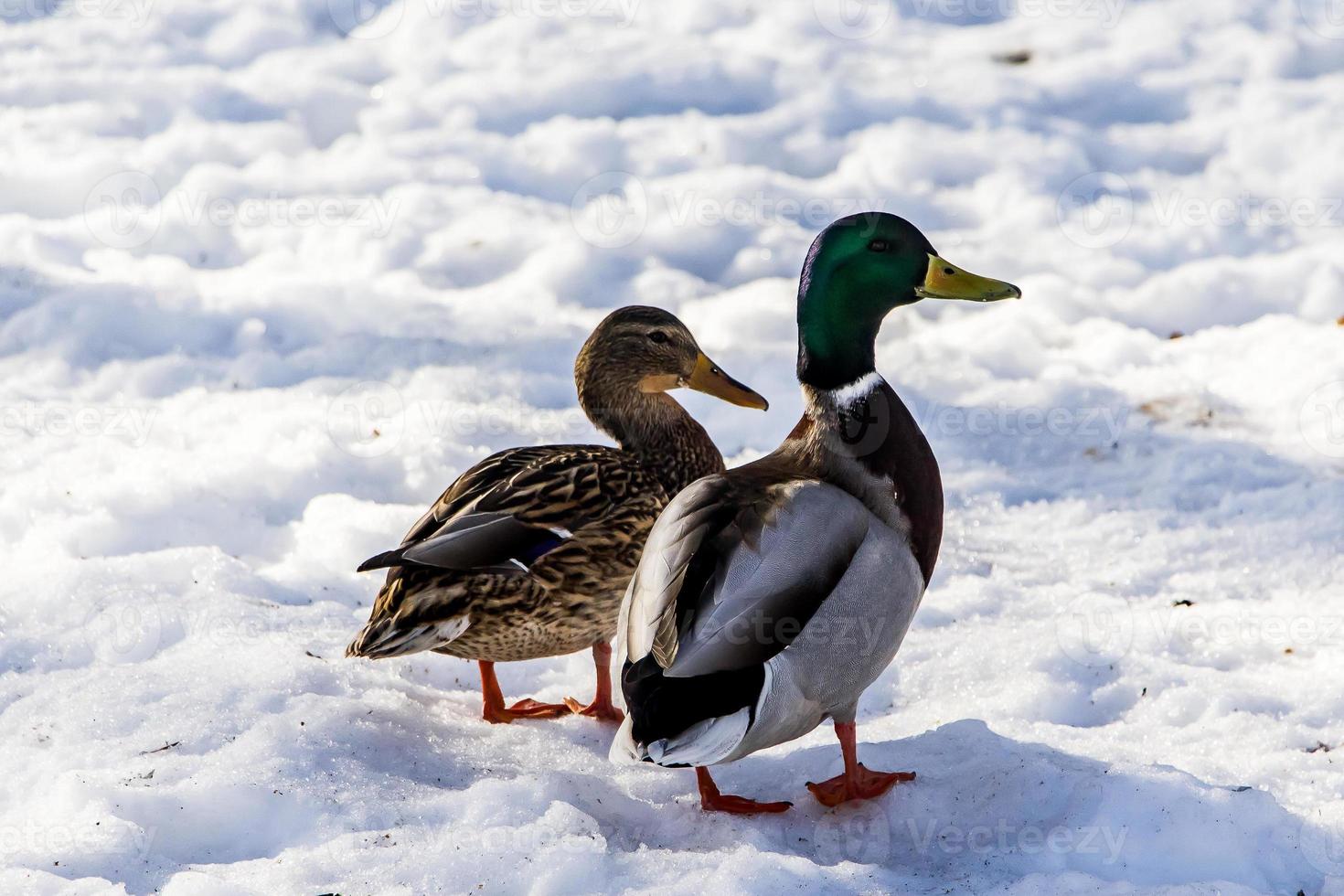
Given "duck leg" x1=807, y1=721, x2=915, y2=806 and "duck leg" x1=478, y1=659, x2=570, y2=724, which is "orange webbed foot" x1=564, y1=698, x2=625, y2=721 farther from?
"duck leg" x1=807, y1=721, x2=915, y2=806

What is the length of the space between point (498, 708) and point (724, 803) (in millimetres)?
836

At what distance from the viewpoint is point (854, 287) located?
3.69 m

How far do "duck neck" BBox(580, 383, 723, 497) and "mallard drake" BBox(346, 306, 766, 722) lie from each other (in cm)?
1

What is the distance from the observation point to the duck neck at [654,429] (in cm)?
438

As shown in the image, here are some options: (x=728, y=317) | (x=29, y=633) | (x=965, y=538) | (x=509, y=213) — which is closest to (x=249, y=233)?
(x=509, y=213)

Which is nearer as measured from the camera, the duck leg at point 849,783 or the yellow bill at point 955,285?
the duck leg at point 849,783

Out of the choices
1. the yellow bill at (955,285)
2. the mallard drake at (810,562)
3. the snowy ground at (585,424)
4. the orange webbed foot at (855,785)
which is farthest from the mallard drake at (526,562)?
the yellow bill at (955,285)

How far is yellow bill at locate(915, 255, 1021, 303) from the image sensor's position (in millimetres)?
3783

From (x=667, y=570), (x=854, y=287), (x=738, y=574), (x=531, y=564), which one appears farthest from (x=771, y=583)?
(x=854, y=287)

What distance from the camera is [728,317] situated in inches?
251

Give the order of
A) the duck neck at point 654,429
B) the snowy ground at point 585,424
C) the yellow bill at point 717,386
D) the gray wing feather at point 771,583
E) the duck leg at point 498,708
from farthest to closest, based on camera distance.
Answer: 1. the yellow bill at point 717,386
2. the duck neck at point 654,429
3. the duck leg at point 498,708
4. the snowy ground at point 585,424
5. the gray wing feather at point 771,583

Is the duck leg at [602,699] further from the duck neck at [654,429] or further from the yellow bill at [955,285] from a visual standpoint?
the yellow bill at [955,285]

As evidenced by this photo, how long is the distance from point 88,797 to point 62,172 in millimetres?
5091

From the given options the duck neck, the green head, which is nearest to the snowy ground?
the duck neck
